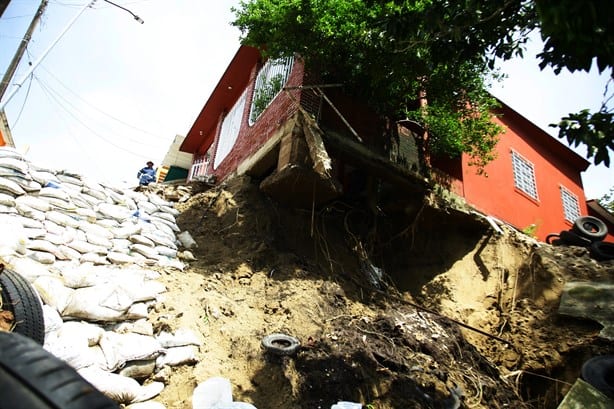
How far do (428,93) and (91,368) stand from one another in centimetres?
629

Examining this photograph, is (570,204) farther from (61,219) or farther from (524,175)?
(61,219)

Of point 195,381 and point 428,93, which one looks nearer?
point 195,381

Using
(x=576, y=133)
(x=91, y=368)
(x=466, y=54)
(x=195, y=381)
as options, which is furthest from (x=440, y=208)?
(x=91, y=368)

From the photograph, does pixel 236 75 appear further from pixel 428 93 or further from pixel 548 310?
pixel 548 310

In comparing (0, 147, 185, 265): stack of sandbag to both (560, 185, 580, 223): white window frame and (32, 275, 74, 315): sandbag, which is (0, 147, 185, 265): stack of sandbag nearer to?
(32, 275, 74, 315): sandbag

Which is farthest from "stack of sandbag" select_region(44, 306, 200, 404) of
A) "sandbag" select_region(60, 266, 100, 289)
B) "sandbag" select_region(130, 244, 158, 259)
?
"sandbag" select_region(130, 244, 158, 259)

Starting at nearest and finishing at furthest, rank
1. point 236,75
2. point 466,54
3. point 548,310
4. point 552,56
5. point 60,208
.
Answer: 1. point 552,56
2. point 466,54
3. point 60,208
4. point 548,310
5. point 236,75

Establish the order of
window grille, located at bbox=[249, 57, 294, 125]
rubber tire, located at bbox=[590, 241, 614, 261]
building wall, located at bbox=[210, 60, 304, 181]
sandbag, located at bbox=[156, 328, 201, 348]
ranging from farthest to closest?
window grille, located at bbox=[249, 57, 294, 125] < rubber tire, located at bbox=[590, 241, 614, 261] < building wall, located at bbox=[210, 60, 304, 181] < sandbag, located at bbox=[156, 328, 201, 348]

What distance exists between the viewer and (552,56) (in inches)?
124

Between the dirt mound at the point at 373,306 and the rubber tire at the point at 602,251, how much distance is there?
14.3 inches

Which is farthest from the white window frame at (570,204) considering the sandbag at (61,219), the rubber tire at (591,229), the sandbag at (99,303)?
the sandbag at (61,219)

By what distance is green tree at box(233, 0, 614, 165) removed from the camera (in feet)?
7.61

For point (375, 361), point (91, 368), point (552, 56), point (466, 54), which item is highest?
point (466, 54)

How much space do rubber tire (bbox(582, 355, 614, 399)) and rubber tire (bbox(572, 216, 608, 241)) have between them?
4.00 metres
